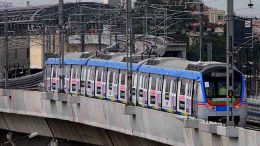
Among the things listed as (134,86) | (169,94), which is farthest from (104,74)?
(169,94)

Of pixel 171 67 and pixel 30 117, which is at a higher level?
pixel 171 67

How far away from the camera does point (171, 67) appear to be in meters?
33.5

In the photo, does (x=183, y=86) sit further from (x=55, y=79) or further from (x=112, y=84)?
(x=55, y=79)

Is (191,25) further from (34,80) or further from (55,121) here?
(55,121)

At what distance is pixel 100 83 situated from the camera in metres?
40.1

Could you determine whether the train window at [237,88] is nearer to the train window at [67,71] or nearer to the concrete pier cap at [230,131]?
the concrete pier cap at [230,131]

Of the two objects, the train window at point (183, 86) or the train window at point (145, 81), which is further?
the train window at point (145, 81)

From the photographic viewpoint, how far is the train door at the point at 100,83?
39562mm

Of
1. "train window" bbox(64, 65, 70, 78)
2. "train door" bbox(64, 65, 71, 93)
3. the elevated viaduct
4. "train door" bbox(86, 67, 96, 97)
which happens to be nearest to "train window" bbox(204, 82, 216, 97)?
the elevated viaduct

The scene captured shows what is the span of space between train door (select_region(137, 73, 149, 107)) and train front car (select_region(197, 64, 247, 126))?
15.7 ft

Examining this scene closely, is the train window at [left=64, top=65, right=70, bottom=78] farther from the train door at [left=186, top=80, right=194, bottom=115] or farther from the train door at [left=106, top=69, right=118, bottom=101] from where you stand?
the train door at [left=186, top=80, right=194, bottom=115]

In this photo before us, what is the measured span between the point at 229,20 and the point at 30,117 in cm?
2175

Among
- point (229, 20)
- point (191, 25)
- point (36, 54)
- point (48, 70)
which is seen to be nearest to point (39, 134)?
point (48, 70)

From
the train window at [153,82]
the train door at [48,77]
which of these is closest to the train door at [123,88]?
the train window at [153,82]
